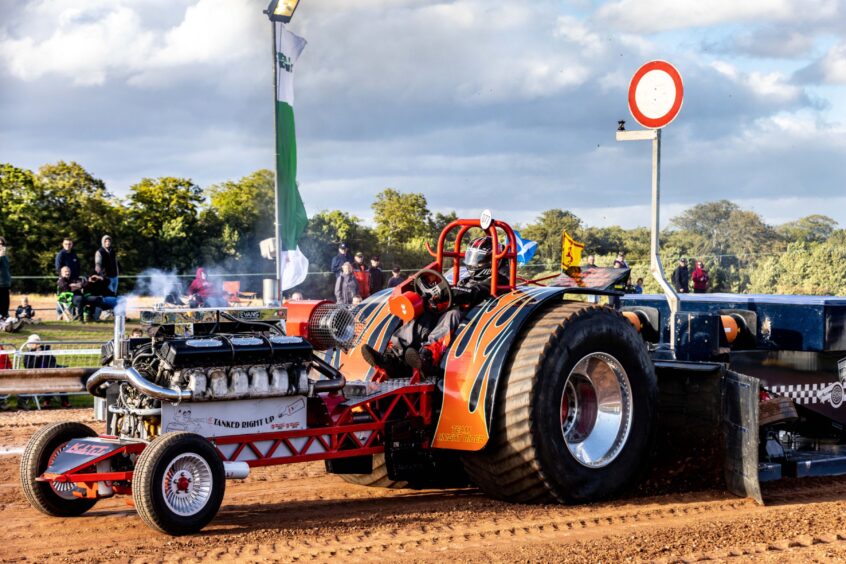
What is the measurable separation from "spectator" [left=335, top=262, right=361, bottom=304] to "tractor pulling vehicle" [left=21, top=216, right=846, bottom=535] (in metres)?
10.3

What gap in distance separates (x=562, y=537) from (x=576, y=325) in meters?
1.37

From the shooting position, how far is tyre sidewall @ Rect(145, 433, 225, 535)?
530 cm

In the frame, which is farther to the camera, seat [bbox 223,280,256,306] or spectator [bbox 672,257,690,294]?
spectator [bbox 672,257,690,294]

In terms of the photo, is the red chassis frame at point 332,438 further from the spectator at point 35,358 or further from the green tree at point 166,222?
the green tree at point 166,222

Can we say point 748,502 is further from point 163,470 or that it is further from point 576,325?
point 163,470

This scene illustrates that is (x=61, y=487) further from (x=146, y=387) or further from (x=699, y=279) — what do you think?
(x=699, y=279)

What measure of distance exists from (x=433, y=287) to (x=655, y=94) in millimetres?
2317

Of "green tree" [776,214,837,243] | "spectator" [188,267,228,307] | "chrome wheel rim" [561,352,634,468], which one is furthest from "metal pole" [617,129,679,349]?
"green tree" [776,214,837,243]

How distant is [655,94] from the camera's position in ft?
24.8

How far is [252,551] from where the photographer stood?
5.21 meters

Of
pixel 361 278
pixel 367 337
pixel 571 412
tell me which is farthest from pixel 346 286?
pixel 571 412

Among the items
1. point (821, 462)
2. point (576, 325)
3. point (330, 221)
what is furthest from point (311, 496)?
point (330, 221)

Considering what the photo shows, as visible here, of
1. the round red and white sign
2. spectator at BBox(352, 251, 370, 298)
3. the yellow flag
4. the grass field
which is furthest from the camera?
spectator at BBox(352, 251, 370, 298)

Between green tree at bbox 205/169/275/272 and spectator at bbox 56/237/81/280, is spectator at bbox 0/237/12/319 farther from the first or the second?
green tree at bbox 205/169/275/272
